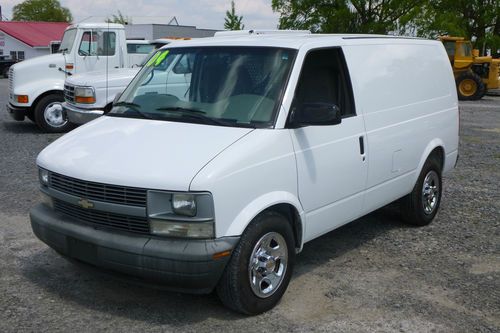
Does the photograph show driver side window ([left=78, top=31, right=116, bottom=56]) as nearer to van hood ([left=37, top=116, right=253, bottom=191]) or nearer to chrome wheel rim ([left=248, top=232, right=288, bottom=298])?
van hood ([left=37, top=116, right=253, bottom=191])

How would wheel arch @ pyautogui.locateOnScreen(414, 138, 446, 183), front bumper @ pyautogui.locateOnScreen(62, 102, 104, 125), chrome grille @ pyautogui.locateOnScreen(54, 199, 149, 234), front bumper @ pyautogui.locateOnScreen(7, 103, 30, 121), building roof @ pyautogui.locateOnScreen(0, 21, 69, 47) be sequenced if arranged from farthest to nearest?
building roof @ pyautogui.locateOnScreen(0, 21, 69, 47)
front bumper @ pyautogui.locateOnScreen(7, 103, 30, 121)
front bumper @ pyautogui.locateOnScreen(62, 102, 104, 125)
wheel arch @ pyautogui.locateOnScreen(414, 138, 446, 183)
chrome grille @ pyautogui.locateOnScreen(54, 199, 149, 234)

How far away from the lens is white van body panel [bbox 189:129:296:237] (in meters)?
3.75

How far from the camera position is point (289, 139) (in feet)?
14.1

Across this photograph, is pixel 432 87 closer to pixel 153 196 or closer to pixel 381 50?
pixel 381 50

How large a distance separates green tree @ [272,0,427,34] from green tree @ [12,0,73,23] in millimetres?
70604

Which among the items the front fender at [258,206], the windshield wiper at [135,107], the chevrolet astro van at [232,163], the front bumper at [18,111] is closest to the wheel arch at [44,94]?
the front bumper at [18,111]

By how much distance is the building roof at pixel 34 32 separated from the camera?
55406 mm

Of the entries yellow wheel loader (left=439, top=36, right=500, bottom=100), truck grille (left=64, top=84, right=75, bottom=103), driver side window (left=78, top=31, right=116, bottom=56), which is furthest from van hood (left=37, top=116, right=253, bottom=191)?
yellow wheel loader (left=439, top=36, right=500, bottom=100)

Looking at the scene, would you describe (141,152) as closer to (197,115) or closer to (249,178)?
(197,115)

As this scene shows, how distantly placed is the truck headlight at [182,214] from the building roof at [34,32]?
54677 mm

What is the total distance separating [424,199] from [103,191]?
12.2ft

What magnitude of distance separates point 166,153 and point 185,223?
543mm

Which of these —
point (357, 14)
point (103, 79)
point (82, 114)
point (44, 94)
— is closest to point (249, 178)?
point (82, 114)

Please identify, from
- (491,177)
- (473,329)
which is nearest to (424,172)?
(473,329)
